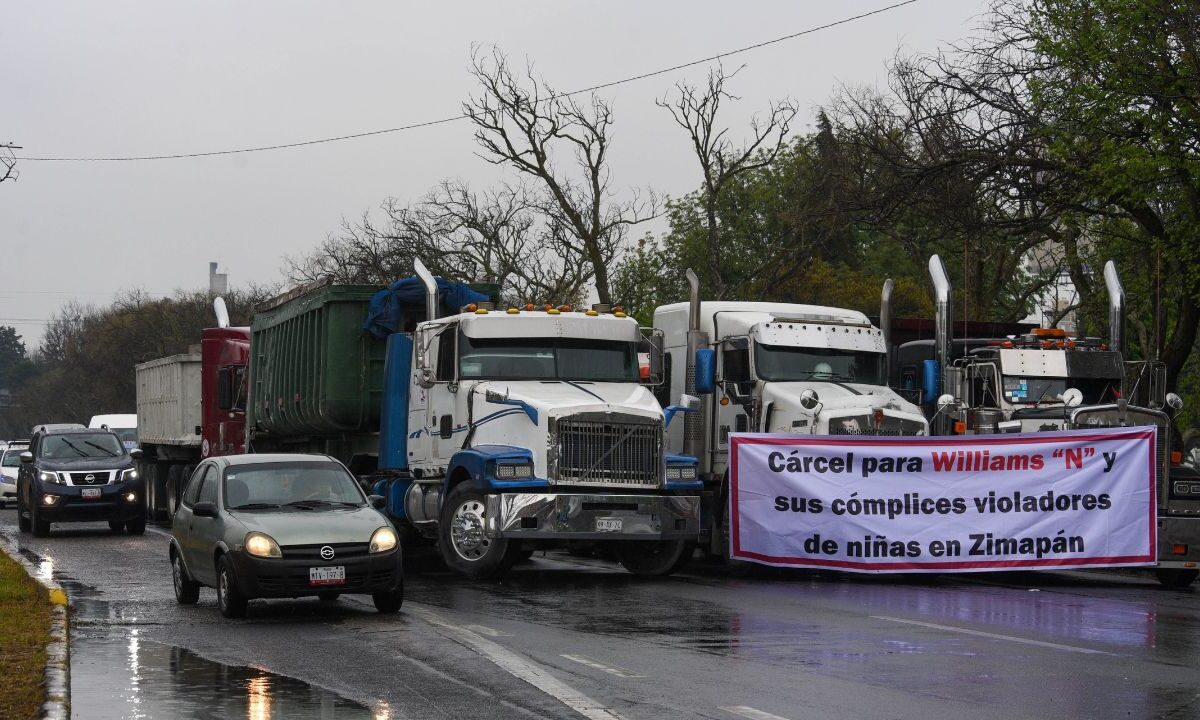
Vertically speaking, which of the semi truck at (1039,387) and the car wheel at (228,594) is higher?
the semi truck at (1039,387)

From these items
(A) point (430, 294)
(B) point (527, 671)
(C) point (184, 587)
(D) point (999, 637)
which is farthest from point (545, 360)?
(B) point (527, 671)

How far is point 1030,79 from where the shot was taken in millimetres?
28406

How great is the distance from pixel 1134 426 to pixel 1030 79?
10.2 meters

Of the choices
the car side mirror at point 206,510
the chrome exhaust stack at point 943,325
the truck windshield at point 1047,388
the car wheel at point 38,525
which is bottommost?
the car wheel at point 38,525

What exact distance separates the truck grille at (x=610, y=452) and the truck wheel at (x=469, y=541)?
100 cm

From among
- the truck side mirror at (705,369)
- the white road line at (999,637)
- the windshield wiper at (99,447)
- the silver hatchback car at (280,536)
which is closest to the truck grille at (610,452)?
the truck side mirror at (705,369)

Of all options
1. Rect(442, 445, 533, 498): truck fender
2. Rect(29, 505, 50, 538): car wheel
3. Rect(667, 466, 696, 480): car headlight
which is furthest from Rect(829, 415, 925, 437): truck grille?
Rect(29, 505, 50, 538): car wheel

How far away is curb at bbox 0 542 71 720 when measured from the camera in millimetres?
9680

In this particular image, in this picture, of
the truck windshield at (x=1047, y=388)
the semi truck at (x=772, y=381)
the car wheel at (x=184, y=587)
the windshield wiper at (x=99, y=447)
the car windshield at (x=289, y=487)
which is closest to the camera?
the car windshield at (x=289, y=487)

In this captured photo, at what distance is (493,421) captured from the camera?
19344 millimetres

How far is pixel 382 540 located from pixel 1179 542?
372 inches

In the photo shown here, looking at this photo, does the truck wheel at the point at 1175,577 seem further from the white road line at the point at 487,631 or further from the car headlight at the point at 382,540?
the car headlight at the point at 382,540

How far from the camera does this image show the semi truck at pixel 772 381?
2075 cm

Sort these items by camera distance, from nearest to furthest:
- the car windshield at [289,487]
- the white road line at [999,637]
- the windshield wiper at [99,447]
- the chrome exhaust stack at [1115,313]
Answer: the white road line at [999,637], the car windshield at [289,487], the chrome exhaust stack at [1115,313], the windshield wiper at [99,447]
